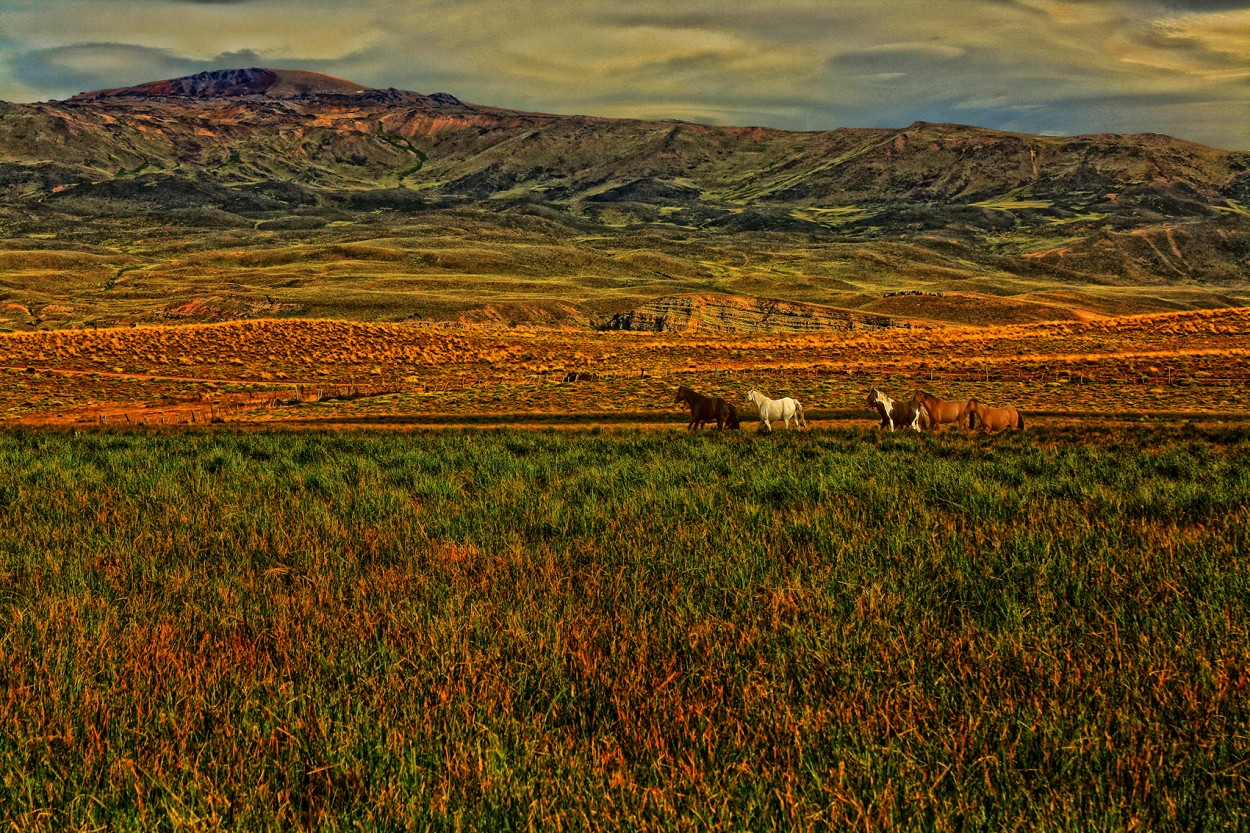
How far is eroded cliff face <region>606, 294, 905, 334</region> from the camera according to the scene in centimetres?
9062

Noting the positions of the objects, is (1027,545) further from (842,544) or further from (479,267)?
(479,267)

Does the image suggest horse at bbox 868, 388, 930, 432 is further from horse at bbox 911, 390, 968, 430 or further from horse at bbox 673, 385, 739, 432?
horse at bbox 673, 385, 739, 432

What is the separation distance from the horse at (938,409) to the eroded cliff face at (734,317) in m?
63.9

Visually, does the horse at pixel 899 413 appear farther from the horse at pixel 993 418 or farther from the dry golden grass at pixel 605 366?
the dry golden grass at pixel 605 366

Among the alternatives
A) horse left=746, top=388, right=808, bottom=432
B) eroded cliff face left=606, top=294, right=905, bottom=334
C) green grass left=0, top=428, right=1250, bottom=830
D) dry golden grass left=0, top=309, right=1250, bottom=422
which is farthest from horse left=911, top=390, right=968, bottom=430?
eroded cliff face left=606, top=294, right=905, bottom=334

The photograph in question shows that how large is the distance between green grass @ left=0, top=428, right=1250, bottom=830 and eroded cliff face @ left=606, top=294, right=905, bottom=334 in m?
79.6

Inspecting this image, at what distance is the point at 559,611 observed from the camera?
18.6 feet

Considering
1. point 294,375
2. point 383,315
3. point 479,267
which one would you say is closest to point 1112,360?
point 294,375

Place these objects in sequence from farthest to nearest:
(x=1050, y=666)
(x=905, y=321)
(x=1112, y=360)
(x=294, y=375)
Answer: (x=905, y=321), (x=294, y=375), (x=1112, y=360), (x=1050, y=666)

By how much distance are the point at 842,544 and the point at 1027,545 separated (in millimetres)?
1458

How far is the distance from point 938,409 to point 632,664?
66.5ft

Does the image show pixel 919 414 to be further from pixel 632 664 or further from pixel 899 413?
pixel 632 664

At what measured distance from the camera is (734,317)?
9681 cm

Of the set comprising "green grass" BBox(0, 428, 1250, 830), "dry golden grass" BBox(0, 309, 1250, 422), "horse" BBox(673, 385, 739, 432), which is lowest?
"dry golden grass" BBox(0, 309, 1250, 422)
